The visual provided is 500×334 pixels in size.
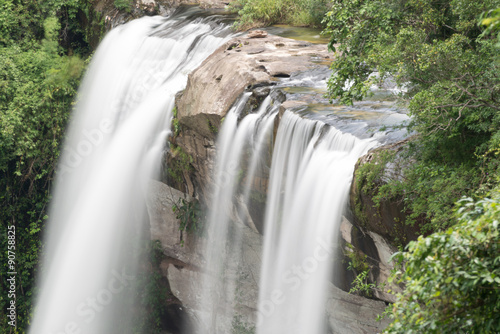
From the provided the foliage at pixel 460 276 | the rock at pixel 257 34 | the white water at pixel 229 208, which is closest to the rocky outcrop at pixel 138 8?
the rock at pixel 257 34

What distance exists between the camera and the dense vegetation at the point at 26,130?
15.1 metres

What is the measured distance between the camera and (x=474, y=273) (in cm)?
403

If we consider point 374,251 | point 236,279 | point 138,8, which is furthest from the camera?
point 138,8

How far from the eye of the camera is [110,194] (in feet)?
43.7

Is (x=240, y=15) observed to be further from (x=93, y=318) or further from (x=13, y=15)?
(x=93, y=318)

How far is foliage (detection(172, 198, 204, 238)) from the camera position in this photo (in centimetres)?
1246

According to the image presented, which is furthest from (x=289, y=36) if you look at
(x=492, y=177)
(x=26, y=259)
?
(x=26, y=259)

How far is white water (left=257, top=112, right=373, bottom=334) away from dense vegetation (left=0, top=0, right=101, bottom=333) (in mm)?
8844

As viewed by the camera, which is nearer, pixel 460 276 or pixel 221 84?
pixel 460 276

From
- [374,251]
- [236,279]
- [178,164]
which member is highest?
[178,164]

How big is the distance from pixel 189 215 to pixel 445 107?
24.5 ft

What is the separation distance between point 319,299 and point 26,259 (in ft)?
34.2

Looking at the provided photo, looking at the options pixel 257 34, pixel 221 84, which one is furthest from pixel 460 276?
pixel 257 34

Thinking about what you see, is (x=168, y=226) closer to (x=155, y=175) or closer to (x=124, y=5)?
(x=155, y=175)
